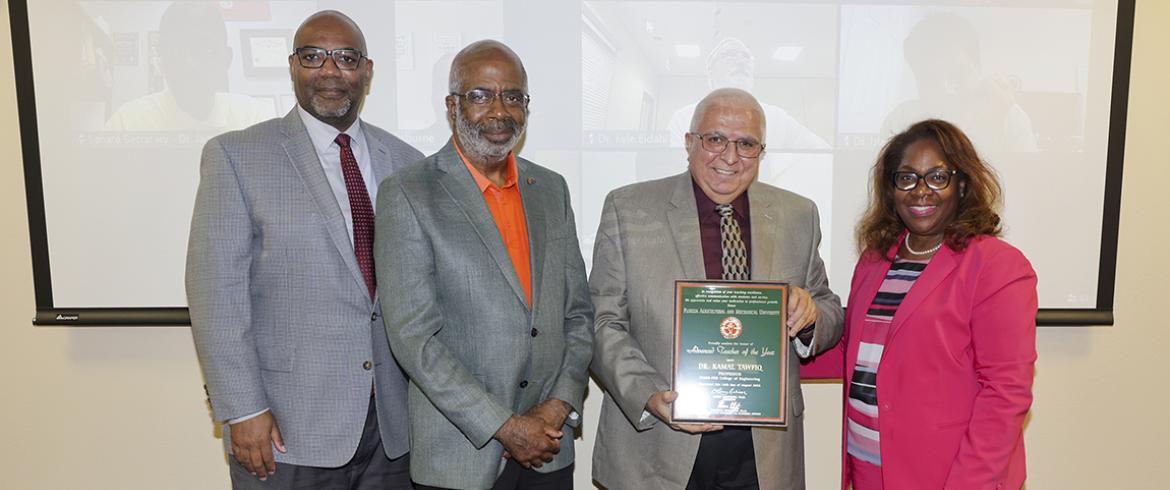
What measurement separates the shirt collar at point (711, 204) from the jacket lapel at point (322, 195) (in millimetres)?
1149

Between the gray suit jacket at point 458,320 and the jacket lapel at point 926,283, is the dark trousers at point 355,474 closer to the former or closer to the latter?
the gray suit jacket at point 458,320

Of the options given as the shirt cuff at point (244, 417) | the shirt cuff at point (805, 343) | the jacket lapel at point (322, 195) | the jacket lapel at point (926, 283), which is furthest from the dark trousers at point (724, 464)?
the shirt cuff at point (244, 417)

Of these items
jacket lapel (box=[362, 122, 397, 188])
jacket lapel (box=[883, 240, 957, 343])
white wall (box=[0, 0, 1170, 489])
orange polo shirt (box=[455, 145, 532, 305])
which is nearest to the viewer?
jacket lapel (box=[883, 240, 957, 343])

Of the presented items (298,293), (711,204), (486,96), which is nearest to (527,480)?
(298,293)

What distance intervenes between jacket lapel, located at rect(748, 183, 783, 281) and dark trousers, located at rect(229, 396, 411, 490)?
4.41ft

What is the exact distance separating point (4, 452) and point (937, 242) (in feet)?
14.3

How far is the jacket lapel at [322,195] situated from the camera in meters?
2.22

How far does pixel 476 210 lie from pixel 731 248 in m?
0.85

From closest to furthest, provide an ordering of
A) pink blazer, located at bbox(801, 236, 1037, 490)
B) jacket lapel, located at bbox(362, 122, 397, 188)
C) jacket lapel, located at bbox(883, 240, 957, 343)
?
pink blazer, located at bbox(801, 236, 1037, 490) < jacket lapel, located at bbox(883, 240, 957, 343) < jacket lapel, located at bbox(362, 122, 397, 188)

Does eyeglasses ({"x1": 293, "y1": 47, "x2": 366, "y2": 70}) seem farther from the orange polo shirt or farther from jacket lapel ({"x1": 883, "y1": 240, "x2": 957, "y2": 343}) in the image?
jacket lapel ({"x1": 883, "y1": 240, "x2": 957, "y2": 343})

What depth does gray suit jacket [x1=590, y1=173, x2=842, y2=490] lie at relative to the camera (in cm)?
224

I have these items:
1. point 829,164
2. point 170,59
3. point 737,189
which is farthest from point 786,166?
point 170,59

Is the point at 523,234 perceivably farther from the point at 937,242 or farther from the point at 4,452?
the point at 4,452

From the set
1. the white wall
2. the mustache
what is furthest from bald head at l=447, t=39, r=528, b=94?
the white wall
